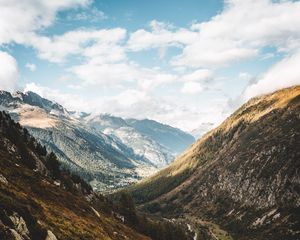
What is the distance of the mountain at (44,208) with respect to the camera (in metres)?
48.5

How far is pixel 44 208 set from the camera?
244 ft

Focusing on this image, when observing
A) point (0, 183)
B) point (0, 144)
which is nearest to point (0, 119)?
point (0, 144)

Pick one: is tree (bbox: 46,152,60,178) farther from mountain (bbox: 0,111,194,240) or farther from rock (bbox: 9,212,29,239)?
rock (bbox: 9,212,29,239)

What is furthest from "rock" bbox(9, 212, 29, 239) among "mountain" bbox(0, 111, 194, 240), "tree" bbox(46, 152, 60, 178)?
"tree" bbox(46, 152, 60, 178)

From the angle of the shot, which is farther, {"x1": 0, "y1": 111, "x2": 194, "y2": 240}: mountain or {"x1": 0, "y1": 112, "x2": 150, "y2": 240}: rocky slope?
{"x1": 0, "y1": 111, "x2": 194, "y2": 240}: mountain

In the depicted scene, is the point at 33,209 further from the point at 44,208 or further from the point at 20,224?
the point at 20,224

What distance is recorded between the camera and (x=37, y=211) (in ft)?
223

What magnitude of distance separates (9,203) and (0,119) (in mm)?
125178

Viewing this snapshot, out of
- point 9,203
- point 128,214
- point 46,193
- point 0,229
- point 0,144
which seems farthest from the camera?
point 128,214

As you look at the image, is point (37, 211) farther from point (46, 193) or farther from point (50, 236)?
point (46, 193)

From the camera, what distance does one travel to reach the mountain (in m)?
48.5

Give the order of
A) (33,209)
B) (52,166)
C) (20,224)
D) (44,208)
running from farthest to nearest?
(52,166) → (44,208) → (33,209) → (20,224)

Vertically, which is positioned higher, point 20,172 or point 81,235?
point 20,172

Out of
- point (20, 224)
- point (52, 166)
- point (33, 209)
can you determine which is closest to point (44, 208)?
point (33, 209)
